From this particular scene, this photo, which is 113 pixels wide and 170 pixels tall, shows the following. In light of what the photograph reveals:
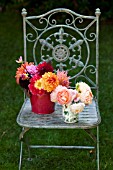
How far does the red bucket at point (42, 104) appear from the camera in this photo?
355cm

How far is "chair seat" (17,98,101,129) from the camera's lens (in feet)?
11.1

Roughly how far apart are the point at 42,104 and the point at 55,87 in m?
0.21

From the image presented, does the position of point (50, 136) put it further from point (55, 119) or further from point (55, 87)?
point (55, 87)

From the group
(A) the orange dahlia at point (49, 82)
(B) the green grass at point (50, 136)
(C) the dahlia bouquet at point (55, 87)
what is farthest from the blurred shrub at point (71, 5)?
(A) the orange dahlia at point (49, 82)

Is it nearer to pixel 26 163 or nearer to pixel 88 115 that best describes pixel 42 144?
pixel 26 163

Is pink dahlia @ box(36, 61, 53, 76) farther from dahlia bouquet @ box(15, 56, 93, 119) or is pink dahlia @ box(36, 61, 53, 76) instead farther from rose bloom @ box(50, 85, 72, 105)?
rose bloom @ box(50, 85, 72, 105)

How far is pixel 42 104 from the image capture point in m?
3.57

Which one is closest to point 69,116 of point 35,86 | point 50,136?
point 35,86

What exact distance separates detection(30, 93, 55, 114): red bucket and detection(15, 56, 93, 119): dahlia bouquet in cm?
4

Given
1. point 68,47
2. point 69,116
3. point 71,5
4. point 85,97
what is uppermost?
point 71,5

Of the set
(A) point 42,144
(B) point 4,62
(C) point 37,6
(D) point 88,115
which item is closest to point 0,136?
(A) point 42,144

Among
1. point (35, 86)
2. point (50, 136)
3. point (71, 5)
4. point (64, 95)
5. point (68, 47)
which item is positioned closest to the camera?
point (64, 95)

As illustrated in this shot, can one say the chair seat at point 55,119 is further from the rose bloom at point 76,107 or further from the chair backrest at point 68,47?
the chair backrest at point 68,47

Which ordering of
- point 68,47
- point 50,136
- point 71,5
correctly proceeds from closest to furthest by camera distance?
point 50,136 → point 68,47 → point 71,5
